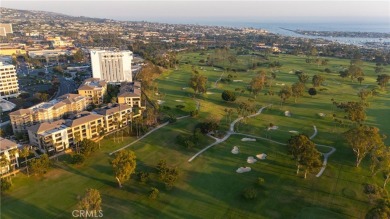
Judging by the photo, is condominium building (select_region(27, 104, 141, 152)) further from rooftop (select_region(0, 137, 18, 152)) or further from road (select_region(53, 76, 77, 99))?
road (select_region(53, 76, 77, 99))

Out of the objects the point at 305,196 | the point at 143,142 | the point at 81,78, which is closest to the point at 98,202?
the point at 143,142

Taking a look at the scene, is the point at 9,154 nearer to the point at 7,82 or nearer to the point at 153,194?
the point at 153,194

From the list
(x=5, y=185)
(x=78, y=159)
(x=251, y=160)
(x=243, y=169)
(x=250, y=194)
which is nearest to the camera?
(x=250, y=194)

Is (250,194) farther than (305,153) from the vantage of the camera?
No

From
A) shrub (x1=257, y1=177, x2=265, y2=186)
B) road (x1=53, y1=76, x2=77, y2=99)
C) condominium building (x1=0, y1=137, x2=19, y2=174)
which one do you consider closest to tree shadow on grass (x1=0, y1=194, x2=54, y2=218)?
condominium building (x1=0, y1=137, x2=19, y2=174)

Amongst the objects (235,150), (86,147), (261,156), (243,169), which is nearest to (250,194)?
(243,169)

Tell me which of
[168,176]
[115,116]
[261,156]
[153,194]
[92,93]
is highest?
[92,93]

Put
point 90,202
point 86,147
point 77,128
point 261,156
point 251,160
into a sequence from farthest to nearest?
point 77,128, point 261,156, point 251,160, point 86,147, point 90,202
